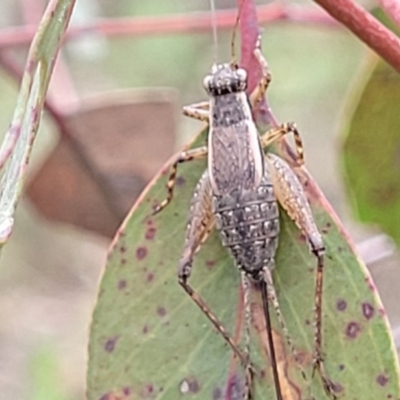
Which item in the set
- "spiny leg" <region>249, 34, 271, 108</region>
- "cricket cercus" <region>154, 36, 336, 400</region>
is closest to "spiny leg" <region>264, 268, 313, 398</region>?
"cricket cercus" <region>154, 36, 336, 400</region>

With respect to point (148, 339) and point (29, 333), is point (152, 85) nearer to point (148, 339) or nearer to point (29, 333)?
point (29, 333)

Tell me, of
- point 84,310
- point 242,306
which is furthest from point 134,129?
point 84,310

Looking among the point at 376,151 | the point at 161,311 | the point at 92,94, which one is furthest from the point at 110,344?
the point at 92,94

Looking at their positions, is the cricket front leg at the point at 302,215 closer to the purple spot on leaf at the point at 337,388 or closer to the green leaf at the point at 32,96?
the purple spot on leaf at the point at 337,388

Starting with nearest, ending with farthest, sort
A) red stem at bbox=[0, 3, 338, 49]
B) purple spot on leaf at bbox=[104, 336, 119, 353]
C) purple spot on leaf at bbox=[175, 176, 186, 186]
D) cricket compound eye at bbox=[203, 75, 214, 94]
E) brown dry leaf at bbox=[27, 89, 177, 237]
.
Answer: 1. purple spot on leaf at bbox=[104, 336, 119, 353]
2. purple spot on leaf at bbox=[175, 176, 186, 186]
3. cricket compound eye at bbox=[203, 75, 214, 94]
4. red stem at bbox=[0, 3, 338, 49]
5. brown dry leaf at bbox=[27, 89, 177, 237]

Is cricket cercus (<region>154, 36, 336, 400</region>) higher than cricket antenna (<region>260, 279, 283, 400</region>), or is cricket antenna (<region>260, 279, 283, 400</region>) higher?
cricket cercus (<region>154, 36, 336, 400</region>)

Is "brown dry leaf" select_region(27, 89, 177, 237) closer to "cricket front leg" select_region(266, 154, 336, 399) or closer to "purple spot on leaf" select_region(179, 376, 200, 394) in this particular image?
"cricket front leg" select_region(266, 154, 336, 399)
